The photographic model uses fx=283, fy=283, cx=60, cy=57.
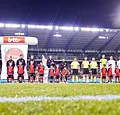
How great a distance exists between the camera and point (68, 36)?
42219 millimetres

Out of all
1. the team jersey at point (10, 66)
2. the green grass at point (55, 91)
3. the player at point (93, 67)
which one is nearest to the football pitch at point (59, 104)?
the green grass at point (55, 91)

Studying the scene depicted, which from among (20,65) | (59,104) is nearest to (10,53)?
(20,65)

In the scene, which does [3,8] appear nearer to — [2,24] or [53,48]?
[2,24]

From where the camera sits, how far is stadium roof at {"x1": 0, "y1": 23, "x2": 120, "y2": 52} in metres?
38.5

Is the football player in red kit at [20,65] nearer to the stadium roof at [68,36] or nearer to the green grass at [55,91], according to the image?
the green grass at [55,91]

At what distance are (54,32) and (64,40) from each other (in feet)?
13.0

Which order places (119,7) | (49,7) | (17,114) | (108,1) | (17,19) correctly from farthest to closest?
(17,19) → (49,7) → (119,7) → (108,1) → (17,114)

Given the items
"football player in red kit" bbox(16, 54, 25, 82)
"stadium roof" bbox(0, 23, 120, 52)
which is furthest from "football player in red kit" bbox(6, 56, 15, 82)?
"stadium roof" bbox(0, 23, 120, 52)

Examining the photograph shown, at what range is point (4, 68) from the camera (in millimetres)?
18078

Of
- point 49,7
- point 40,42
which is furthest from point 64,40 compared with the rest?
point 49,7

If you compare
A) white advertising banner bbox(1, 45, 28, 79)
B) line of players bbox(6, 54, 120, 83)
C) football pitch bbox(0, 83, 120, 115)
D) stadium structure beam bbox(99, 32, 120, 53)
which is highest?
stadium structure beam bbox(99, 32, 120, 53)

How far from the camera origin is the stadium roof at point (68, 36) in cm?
3847

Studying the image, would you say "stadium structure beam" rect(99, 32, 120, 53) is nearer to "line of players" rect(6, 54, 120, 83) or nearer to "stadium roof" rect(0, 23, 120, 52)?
"stadium roof" rect(0, 23, 120, 52)

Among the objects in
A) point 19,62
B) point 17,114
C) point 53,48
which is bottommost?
point 17,114
